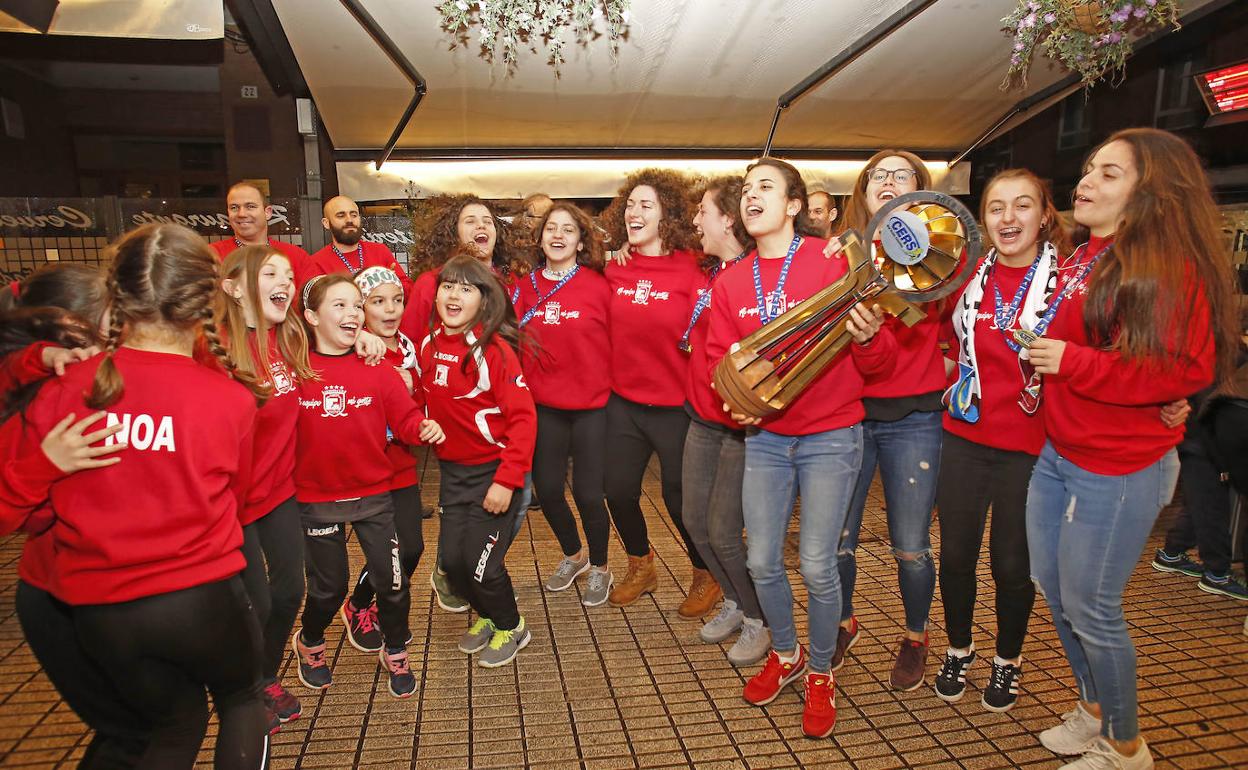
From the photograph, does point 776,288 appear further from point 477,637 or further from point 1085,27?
point 1085,27

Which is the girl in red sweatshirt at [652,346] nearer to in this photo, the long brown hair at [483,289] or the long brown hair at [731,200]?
the long brown hair at [731,200]

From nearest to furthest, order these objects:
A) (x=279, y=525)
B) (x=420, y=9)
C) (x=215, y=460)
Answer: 1. (x=215, y=460)
2. (x=279, y=525)
3. (x=420, y=9)

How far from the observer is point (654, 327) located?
3.32 metres

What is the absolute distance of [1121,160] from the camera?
2.11 m

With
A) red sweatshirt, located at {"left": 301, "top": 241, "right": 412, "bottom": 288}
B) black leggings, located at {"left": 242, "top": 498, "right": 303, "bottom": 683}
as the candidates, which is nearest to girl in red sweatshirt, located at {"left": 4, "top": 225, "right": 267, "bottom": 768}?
black leggings, located at {"left": 242, "top": 498, "right": 303, "bottom": 683}

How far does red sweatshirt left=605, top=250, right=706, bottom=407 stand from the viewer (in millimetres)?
3318

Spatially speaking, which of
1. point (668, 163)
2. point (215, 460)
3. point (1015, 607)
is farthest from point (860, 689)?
point (668, 163)

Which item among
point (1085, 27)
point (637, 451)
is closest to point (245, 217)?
point (637, 451)

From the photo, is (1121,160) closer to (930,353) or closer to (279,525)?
(930,353)

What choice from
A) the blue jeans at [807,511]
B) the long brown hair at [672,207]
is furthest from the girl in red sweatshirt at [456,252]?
the blue jeans at [807,511]

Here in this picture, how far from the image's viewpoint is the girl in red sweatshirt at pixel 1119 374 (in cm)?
195

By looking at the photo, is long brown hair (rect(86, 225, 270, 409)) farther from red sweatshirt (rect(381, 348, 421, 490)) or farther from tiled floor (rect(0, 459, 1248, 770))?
tiled floor (rect(0, 459, 1248, 770))

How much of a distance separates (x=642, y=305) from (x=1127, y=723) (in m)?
2.32

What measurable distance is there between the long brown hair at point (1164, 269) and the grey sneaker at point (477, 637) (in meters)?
2.57
